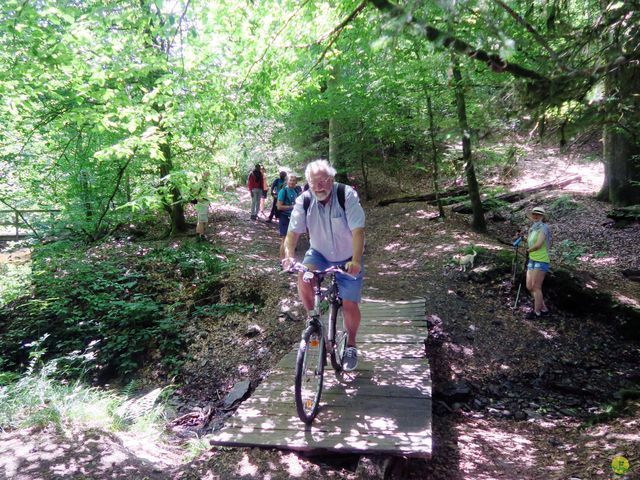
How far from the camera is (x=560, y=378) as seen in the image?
5973mm

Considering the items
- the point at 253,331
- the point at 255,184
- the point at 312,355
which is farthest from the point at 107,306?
the point at 255,184

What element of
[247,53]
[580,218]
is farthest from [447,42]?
[580,218]

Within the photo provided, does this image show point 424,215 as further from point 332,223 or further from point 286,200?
point 332,223

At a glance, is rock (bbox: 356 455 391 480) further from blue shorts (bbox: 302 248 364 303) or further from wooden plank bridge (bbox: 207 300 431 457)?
blue shorts (bbox: 302 248 364 303)

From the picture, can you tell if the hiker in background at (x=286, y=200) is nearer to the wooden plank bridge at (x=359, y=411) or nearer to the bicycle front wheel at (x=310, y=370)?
the wooden plank bridge at (x=359, y=411)

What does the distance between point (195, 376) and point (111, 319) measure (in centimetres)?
254

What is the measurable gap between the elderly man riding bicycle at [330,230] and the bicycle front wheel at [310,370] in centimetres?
41

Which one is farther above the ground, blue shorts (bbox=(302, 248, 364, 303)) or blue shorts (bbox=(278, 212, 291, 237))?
blue shorts (bbox=(278, 212, 291, 237))

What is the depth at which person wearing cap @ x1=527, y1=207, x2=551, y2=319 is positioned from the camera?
711 cm

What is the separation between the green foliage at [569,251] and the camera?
32.1 ft

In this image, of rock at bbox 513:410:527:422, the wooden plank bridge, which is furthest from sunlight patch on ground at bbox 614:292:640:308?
the wooden plank bridge

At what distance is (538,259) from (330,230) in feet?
15.8

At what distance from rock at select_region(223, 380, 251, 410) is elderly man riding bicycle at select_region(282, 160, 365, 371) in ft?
8.00

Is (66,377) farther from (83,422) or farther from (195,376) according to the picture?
(83,422)
